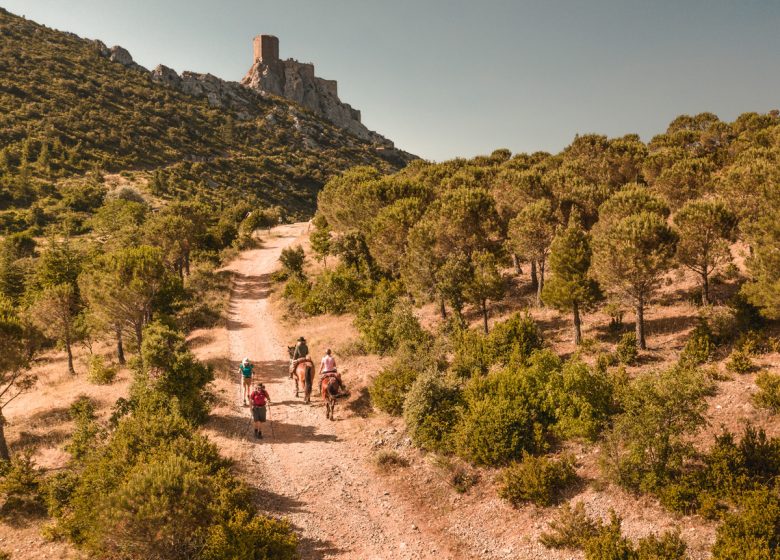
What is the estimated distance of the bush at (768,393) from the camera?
15.8 m

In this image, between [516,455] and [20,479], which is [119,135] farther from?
[516,455]

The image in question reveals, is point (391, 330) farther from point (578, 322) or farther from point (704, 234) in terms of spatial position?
point (704, 234)

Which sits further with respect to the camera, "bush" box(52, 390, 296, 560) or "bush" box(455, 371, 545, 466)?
"bush" box(455, 371, 545, 466)

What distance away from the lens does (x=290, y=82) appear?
615 feet

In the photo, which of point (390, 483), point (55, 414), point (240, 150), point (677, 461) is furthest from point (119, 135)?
point (677, 461)

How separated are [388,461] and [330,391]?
Answer: 4817mm

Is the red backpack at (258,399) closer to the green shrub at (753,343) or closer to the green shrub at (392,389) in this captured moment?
the green shrub at (392,389)

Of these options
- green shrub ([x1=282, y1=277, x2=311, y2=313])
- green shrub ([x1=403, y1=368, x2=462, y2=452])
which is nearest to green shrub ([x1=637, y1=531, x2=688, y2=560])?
green shrub ([x1=403, y1=368, x2=462, y2=452])

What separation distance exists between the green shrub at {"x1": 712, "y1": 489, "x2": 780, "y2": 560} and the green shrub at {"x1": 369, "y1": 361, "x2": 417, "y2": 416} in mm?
12354

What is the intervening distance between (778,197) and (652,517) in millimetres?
20565

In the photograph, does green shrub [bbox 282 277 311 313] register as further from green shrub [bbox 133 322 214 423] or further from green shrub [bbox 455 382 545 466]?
green shrub [bbox 455 382 545 466]

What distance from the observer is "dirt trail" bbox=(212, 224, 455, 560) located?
13.7 m

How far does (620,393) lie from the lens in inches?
691

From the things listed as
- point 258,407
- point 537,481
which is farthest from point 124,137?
point 537,481
